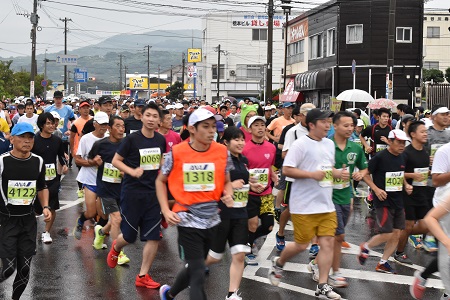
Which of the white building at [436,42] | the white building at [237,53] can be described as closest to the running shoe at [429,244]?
the white building at [436,42]

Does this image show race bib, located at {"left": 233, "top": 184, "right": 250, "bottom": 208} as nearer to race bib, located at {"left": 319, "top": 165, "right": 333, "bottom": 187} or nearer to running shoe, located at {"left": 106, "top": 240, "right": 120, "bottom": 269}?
race bib, located at {"left": 319, "top": 165, "right": 333, "bottom": 187}

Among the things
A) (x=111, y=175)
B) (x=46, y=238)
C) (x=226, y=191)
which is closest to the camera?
(x=226, y=191)

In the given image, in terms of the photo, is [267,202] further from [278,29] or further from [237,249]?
[278,29]

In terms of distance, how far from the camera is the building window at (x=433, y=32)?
71.2 meters

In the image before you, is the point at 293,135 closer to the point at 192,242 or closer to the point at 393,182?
the point at 393,182

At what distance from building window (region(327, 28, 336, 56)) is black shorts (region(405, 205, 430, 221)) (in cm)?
3429

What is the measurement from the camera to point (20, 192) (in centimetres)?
705

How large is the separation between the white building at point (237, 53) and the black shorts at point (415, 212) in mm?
86219

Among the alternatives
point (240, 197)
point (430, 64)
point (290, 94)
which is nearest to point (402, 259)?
point (240, 197)

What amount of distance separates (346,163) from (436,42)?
66.4 m

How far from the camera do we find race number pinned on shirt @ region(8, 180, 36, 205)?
703 cm

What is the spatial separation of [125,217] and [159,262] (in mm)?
1382

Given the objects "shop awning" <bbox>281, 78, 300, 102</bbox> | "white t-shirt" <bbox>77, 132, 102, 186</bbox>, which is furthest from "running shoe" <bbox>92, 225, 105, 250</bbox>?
"shop awning" <bbox>281, 78, 300, 102</bbox>

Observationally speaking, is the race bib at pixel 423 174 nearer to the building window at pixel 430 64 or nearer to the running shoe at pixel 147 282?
the running shoe at pixel 147 282
